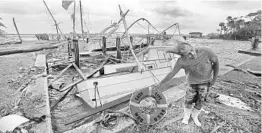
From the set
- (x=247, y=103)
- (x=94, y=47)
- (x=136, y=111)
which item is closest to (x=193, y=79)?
(x=136, y=111)

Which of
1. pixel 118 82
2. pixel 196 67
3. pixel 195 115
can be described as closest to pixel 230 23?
pixel 118 82

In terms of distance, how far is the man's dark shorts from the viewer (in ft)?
9.43

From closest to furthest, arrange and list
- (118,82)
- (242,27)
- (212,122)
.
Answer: (212,122)
(118,82)
(242,27)

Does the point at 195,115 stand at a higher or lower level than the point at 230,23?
lower

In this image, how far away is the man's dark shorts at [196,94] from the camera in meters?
2.88

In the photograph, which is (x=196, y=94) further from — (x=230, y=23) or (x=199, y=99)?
(x=230, y=23)

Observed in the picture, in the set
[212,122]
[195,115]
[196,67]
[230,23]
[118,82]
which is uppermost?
[230,23]

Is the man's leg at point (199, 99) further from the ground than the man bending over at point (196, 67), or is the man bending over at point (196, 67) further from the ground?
the man bending over at point (196, 67)

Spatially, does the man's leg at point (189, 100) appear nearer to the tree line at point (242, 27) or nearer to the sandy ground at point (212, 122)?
the sandy ground at point (212, 122)

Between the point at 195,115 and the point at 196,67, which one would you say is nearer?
the point at 196,67

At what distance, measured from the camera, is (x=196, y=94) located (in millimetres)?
2965

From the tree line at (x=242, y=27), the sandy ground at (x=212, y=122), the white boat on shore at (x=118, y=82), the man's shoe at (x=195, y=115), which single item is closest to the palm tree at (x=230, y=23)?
the tree line at (x=242, y=27)

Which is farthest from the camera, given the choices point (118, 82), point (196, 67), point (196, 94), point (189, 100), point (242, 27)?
point (242, 27)

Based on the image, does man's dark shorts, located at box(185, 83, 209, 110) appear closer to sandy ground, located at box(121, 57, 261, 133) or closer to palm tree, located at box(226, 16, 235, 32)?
sandy ground, located at box(121, 57, 261, 133)
